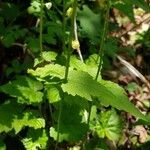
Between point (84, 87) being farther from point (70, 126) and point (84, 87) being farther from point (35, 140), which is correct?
point (35, 140)

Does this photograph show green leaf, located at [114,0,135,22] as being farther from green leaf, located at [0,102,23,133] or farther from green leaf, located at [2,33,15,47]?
green leaf, located at [0,102,23,133]

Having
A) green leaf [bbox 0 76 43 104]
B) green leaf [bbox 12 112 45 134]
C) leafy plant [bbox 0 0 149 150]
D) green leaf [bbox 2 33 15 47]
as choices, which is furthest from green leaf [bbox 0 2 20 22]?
green leaf [bbox 12 112 45 134]

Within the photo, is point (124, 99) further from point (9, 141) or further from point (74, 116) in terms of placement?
point (9, 141)

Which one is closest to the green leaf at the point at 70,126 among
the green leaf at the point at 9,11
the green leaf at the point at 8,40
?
the green leaf at the point at 8,40

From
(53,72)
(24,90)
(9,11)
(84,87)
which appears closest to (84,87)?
(84,87)

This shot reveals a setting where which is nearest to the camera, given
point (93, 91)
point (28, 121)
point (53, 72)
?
point (93, 91)

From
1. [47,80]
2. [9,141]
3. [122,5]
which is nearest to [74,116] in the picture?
[47,80]

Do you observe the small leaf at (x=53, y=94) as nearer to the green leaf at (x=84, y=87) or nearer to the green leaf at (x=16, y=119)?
the green leaf at (x=16, y=119)
